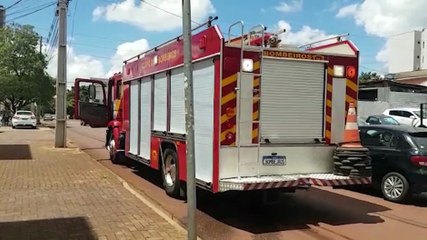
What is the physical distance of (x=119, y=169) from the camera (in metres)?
15.0

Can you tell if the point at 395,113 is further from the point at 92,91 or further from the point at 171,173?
the point at 171,173

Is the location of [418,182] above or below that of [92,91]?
below

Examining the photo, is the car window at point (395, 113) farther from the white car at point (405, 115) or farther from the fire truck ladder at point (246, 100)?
the fire truck ladder at point (246, 100)

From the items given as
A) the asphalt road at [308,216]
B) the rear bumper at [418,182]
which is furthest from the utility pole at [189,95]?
the rear bumper at [418,182]

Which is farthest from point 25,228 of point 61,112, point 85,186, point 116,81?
point 61,112

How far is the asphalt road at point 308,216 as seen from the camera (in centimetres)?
774

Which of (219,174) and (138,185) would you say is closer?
(219,174)

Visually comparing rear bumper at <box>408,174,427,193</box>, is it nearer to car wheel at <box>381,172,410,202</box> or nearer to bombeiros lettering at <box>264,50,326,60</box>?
car wheel at <box>381,172,410,202</box>

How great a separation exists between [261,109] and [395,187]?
389cm

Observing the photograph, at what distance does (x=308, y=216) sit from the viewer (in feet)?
29.3

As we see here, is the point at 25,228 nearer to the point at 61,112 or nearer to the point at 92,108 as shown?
the point at 92,108

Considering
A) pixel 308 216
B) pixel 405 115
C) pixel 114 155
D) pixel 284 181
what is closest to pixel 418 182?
pixel 308 216

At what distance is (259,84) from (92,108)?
965cm

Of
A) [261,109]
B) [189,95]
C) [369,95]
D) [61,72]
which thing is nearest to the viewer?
[189,95]
